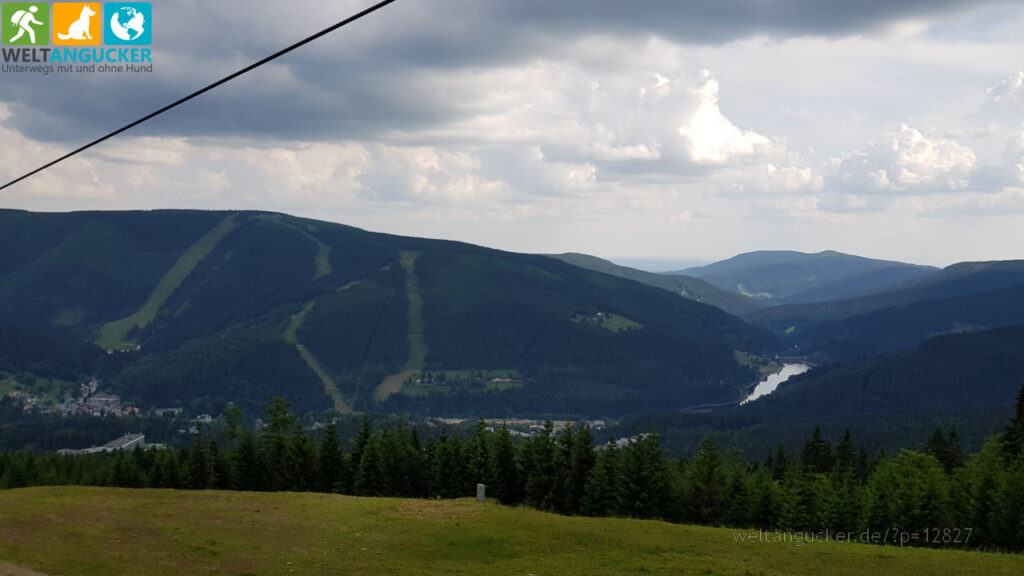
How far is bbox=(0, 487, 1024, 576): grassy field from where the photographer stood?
3972 cm

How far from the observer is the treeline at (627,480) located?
6706cm

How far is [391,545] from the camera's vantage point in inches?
1794

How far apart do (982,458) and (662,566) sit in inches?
2832

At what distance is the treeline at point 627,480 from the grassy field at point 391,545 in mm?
22626

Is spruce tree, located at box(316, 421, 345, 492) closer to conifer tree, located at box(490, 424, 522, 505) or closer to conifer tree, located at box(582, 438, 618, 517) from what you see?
conifer tree, located at box(490, 424, 522, 505)

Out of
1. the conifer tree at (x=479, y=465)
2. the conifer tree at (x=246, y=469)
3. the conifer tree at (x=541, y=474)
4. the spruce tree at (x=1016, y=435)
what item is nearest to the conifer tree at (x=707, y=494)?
the conifer tree at (x=541, y=474)

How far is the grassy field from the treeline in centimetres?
2263

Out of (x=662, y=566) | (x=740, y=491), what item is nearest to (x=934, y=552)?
(x=662, y=566)

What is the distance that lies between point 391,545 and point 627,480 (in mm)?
38879

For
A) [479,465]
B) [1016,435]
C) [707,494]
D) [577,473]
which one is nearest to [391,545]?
[479,465]

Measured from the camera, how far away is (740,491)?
271ft

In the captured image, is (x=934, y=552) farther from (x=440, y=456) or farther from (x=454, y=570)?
(x=440, y=456)

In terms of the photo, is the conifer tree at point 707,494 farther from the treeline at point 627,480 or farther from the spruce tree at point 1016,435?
the spruce tree at point 1016,435

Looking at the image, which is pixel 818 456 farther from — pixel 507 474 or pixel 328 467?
pixel 328 467
